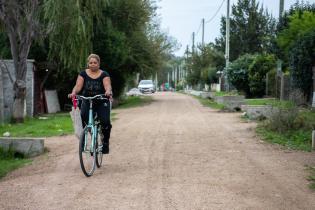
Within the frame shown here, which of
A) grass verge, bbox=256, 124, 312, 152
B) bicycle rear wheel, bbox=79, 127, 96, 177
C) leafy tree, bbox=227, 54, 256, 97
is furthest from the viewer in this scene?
leafy tree, bbox=227, 54, 256, 97

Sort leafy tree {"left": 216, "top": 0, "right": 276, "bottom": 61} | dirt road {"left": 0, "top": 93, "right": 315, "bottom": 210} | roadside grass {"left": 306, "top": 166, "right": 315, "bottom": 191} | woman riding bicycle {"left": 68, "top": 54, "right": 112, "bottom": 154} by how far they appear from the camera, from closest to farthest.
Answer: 1. dirt road {"left": 0, "top": 93, "right": 315, "bottom": 210}
2. roadside grass {"left": 306, "top": 166, "right": 315, "bottom": 191}
3. woman riding bicycle {"left": 68, "top": 54, "right": 112, "bottom": 154}
4. leafy tree {"left": 216, "top": 0, "right": 276, "bottom": 61}

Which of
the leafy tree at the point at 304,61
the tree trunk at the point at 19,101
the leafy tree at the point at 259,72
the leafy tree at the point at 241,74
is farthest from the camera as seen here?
the leafy tree at the point at 241,74

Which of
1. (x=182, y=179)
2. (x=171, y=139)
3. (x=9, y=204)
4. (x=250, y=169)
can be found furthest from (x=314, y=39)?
(x=9, y=204)

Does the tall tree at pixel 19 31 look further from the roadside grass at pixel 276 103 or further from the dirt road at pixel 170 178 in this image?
the roadside grass at pixel 276 103

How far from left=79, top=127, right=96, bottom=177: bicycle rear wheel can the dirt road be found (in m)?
0.16

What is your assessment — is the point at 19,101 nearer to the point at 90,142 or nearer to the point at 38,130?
the point at 38,130

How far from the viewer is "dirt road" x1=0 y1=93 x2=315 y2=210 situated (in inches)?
247

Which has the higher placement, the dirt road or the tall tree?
the tall tree

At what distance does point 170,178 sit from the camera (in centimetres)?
763

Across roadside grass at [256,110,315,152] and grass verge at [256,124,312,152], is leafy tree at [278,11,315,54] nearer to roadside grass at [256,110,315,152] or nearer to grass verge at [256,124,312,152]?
roadside grass at [256,110,315,152]

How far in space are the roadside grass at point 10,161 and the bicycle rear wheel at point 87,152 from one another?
5.07 ft

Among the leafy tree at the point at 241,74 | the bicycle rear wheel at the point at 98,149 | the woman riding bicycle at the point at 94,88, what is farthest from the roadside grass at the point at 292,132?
the leafy tree at the point at 241,74

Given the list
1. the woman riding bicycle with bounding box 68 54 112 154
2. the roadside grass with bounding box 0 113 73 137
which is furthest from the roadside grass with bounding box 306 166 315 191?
the roadside grass with bounding box 0 113 73 137

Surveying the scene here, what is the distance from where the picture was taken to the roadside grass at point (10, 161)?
912cm
